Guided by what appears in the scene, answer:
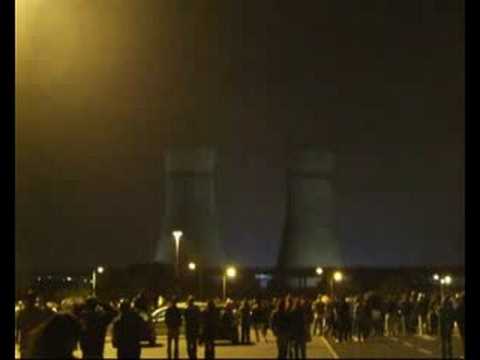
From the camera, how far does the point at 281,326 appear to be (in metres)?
9.18

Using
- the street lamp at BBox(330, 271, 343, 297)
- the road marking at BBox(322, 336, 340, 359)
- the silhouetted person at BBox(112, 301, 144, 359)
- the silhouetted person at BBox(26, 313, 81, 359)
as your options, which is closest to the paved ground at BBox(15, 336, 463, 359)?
the road marking at BBox(322, 336, 340, 359)

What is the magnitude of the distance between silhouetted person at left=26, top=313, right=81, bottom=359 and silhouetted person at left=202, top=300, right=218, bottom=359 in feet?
12.6

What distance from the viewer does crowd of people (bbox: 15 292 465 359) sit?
6234 millimetres

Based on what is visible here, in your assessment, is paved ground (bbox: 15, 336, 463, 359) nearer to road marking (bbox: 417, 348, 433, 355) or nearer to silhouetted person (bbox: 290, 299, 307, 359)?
road marking (bbox: 417, 348, 433, 355)

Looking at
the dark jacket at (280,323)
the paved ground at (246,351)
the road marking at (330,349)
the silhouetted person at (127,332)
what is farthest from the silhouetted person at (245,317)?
→ the silhouetted person at (127,332)

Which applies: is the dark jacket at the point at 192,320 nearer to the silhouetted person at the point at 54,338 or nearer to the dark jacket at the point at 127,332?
the dark jacket at the point at 127,332

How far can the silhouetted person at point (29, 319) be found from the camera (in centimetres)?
580

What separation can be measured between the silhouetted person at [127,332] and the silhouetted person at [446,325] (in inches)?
107

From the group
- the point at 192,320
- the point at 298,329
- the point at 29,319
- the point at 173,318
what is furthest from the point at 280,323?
the point at 29,319

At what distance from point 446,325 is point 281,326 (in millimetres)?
1539

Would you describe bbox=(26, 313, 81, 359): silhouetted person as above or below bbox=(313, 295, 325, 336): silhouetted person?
above

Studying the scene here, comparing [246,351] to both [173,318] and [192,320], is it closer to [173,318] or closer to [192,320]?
[192,320]

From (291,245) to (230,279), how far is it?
54.8 inches
